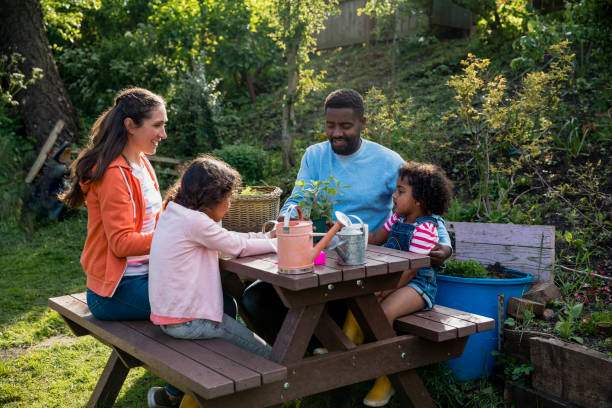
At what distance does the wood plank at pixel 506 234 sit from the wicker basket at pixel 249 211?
46.5 inches

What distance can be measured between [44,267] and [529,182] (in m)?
5.03

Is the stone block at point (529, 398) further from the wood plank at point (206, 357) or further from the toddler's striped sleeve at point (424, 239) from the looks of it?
the wood plank at point (206, 357)

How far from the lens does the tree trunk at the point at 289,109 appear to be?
7.21 meters

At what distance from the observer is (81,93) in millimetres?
10641

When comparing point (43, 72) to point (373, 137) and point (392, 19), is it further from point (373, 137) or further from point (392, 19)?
point (373, 137)

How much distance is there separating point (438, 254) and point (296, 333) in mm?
936

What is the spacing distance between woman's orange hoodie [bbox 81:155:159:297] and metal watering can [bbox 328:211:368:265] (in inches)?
41.1

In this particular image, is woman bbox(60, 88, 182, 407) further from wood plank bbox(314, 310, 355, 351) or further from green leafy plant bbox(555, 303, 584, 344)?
green leafy plant bbox(555, 303, 584, 344)

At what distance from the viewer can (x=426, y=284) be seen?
3172mm

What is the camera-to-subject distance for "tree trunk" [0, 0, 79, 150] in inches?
357

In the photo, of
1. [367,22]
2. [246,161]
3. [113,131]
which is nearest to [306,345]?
[113,131]

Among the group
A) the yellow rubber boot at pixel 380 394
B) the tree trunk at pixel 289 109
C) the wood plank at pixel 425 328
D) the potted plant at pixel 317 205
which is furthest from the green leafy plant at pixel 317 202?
the tree trunk at pixel 289 109

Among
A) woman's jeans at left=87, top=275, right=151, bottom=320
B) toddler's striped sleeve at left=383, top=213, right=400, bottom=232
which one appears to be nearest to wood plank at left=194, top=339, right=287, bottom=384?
woman's jeans at left=87, top=275, right=151, bottom=320

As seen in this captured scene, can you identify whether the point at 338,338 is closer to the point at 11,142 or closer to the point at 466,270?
the point at 466,270
